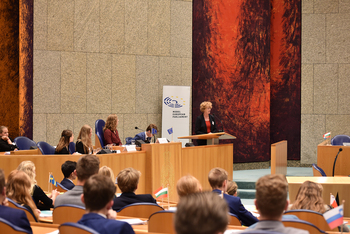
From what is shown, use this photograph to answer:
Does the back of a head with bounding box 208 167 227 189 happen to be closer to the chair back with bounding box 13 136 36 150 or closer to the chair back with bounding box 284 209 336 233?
the chair back with bounding box 284 209 336 233

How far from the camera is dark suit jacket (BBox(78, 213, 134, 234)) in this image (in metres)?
2.07

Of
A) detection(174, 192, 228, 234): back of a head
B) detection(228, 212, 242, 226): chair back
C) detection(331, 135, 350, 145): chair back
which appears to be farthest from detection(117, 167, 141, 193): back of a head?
detection(331, 135, 350, 145): chair back

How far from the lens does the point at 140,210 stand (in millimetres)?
3184

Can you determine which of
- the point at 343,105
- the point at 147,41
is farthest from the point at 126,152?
the point at 343,105

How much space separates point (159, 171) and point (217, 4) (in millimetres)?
6346

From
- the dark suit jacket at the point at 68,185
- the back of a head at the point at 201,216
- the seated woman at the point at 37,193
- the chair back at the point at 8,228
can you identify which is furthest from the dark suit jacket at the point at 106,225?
the dark suit jacket at the point at 68,185

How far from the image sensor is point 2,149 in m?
7.68

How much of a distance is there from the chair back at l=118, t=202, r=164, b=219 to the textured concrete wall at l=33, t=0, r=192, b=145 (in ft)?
21.8

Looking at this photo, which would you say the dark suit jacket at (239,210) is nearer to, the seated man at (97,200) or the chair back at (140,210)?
the chair back at (140,210)

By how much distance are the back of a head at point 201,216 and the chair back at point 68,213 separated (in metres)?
1.75

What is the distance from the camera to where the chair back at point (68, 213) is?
2873 mm

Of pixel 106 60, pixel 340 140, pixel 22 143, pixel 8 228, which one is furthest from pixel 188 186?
pixel 106 60

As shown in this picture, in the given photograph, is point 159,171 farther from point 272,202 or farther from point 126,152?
point 272,202

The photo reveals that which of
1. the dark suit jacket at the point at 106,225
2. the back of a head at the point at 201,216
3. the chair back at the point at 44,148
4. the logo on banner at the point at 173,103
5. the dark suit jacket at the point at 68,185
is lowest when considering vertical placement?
the dark suit jacket at the point at 68,185
